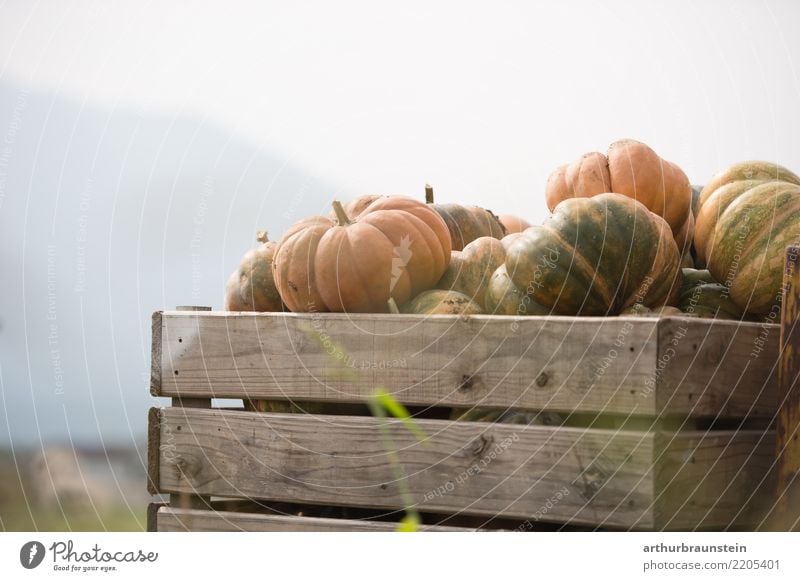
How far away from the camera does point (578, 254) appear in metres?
2.68

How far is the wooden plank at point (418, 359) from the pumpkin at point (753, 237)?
568mm

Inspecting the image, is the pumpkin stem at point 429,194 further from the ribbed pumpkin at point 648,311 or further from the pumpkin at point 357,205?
the ribbed pumpkin at point 648,311

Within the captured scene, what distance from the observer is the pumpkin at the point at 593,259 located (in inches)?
105

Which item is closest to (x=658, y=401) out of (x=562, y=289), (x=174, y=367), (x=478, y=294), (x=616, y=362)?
(x=616, y=362)

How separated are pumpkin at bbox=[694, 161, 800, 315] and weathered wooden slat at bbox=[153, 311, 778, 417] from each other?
13 centimetres

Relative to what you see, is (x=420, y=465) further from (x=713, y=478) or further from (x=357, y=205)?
(x=357, y=205)

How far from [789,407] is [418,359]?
1007mm

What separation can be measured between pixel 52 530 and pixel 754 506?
1.98 meters

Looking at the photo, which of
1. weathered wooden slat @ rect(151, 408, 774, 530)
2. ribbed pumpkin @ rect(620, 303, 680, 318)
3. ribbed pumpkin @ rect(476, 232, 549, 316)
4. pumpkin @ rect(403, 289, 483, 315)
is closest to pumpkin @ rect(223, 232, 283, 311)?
weathered wooden slat @ rect(151, 408, 774, 530)

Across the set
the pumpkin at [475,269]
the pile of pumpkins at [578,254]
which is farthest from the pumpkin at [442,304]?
the pumpkin at [475,269]

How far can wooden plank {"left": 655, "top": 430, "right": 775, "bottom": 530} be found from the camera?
7.76 ft

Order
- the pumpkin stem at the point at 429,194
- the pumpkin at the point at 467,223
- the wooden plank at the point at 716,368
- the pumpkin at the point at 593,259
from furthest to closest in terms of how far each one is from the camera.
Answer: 1. the pumpkin stem at the point at 429,194
2. the pumpkin at the point at 467,223
3. the pumpkin at the point at 593,259
4. the wooden plank at the point at 716,368

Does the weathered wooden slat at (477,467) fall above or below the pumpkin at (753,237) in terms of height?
below

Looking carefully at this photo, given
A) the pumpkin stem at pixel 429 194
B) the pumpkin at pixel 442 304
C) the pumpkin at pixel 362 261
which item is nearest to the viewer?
the pumpkin at pixel 442 304
